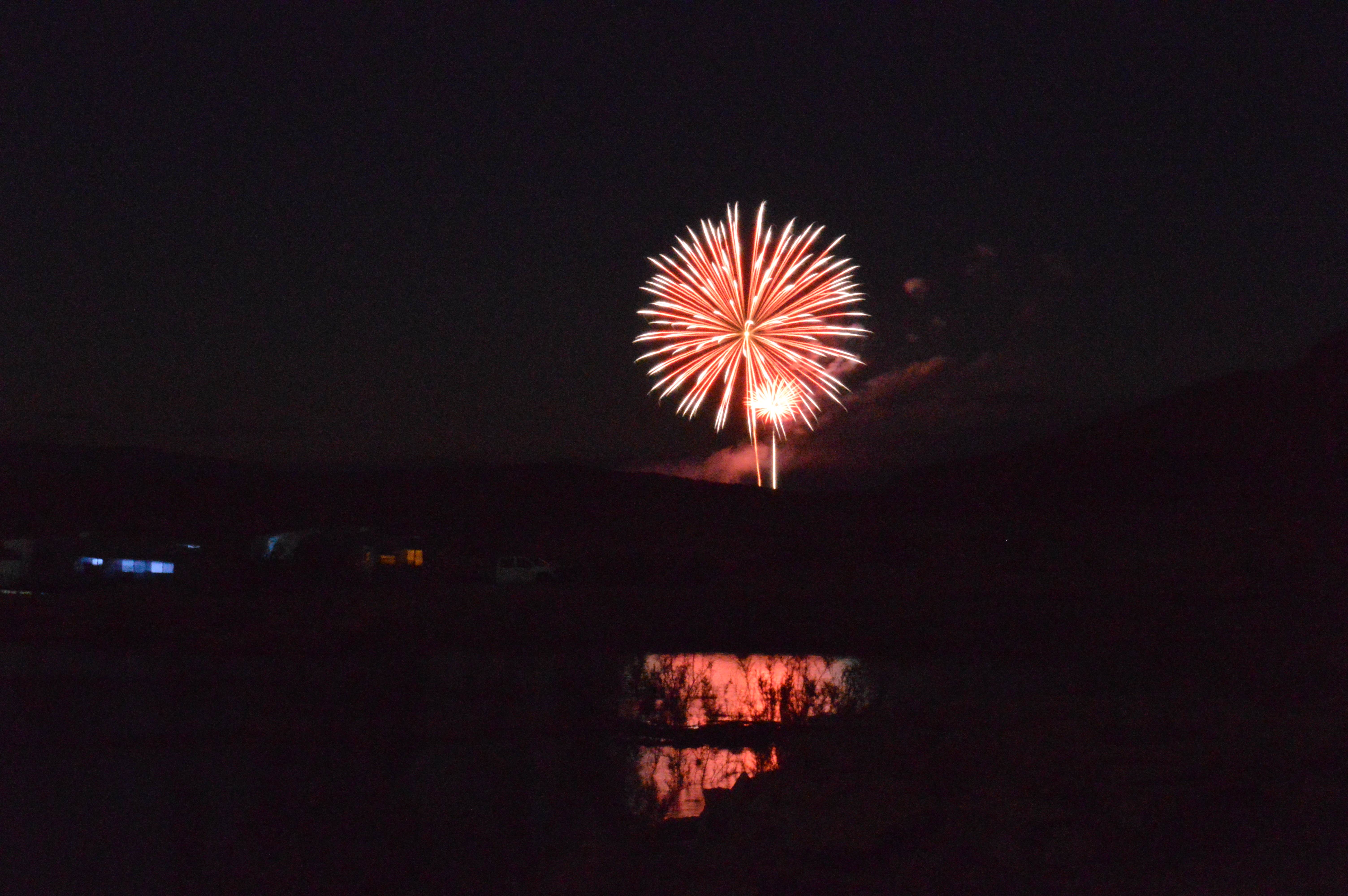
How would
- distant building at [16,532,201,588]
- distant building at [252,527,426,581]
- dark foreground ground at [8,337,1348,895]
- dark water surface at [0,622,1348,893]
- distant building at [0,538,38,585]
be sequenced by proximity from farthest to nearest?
distant building at [252,527,426,581], distant building at [16,532,201,588], distant building at [0,538,38,585], dark foreground ground at [8,337,1348,895], dark water surface at [0,622,1348,893]

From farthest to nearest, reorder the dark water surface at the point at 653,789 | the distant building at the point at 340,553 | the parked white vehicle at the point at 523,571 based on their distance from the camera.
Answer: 1. the parked white vehicle at the point at 523,571
2. the distant building at the point at 340,553
3. the dark water surface at the point at 653,789

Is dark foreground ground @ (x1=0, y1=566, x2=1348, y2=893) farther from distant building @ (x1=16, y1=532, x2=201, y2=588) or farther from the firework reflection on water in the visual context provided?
distant building @ (x1=16, y1=532, x2=201, y2=588)

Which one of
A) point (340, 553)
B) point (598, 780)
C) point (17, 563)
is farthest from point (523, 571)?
point (598, 780)

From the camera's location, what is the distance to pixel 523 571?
1350 inches

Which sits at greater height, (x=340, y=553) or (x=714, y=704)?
(x=340, y=553)

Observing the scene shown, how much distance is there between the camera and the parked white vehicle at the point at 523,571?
3403 centimetres

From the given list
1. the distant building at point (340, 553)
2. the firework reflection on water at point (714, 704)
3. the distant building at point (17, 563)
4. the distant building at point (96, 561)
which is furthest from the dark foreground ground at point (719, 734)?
the distant building at point (17, 563)

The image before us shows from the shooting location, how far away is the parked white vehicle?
34.0 meters

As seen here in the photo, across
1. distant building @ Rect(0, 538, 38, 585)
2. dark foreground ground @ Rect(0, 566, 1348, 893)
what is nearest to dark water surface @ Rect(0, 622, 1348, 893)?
dark foreground ground @ Rect(0, 566, 1348, 893)

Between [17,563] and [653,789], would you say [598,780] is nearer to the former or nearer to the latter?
[653,789]

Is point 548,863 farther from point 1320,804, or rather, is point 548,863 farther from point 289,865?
point 1320,804

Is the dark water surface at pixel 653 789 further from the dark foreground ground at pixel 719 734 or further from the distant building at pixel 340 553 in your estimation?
the distant building at pixel 340 553

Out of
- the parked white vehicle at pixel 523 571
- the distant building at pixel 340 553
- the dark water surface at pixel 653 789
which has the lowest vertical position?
the dark water surface at pixel 653 789

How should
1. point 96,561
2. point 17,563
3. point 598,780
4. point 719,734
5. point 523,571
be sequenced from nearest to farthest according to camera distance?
point 598,780
point 719,734
point 17,563
point 96,561
point 523,571
